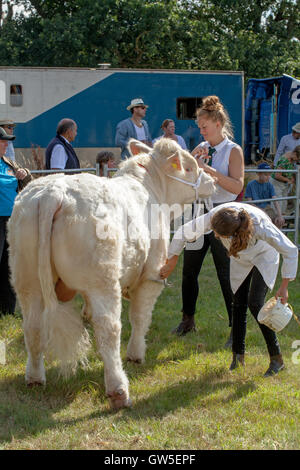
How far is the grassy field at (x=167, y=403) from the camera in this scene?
10.9ft

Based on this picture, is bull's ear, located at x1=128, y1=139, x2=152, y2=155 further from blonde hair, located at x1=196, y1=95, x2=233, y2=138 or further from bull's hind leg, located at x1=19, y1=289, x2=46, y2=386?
bull's hind leg, located at x1=19, y1=289, x2=46, y2=386

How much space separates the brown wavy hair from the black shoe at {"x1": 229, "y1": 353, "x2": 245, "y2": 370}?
3.59 ft

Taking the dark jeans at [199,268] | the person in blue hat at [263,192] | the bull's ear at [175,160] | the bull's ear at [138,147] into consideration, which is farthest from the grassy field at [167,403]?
the person in blue hat at [263,192]

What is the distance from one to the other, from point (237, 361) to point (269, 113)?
11470mm

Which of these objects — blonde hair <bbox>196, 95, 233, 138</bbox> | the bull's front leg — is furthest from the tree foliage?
the bull's front leg

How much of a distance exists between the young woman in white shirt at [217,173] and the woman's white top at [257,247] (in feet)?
2.29

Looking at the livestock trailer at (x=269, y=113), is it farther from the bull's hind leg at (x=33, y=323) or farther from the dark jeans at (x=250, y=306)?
the bull's hind leg at (x=33, y=323)

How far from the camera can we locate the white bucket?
4.04 metres

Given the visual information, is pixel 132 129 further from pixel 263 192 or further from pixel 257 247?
pixel 257 247

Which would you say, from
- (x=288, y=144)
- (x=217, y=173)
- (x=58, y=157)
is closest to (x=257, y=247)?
(x=217, y=173)

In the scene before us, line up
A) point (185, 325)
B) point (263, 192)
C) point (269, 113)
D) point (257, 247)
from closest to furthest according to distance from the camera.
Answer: point (257, 247), point (185, 325), point (263, 192), point (269, 113)

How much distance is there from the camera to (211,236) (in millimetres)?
5070

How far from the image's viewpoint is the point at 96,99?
13.6 m
